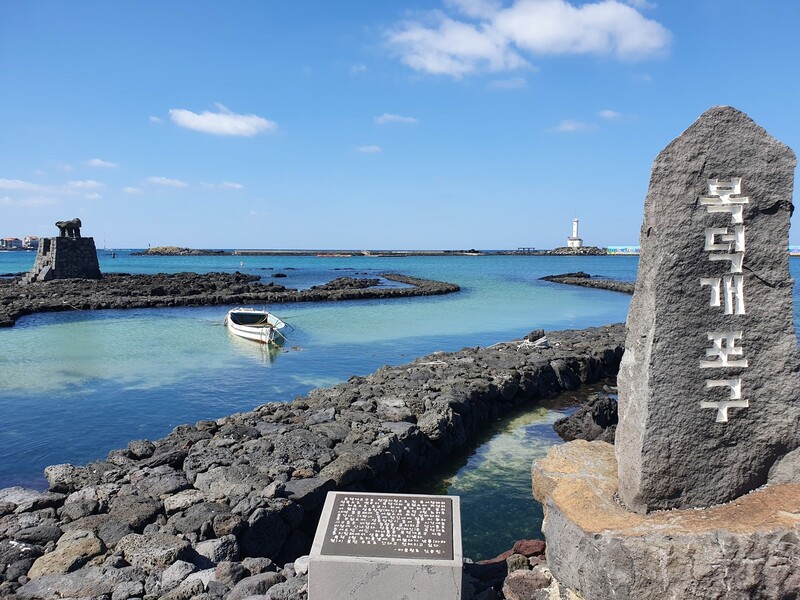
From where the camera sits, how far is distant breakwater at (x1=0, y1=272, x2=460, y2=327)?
2750cm

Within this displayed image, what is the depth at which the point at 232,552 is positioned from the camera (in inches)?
199

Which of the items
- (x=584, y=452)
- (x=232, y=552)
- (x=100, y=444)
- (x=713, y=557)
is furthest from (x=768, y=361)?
(x=100, y=444)

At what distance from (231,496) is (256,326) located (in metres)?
13.4

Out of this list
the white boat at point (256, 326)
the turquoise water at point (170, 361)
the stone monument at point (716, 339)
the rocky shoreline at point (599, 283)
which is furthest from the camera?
the rocky shoreline at point (599, 283)

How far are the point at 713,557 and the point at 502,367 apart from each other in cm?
863

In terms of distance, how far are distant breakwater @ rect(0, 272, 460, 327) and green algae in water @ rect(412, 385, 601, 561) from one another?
20.6 metres

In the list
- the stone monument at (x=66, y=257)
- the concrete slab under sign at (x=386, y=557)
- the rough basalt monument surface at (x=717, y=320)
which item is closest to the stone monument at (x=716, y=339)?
the rough basalt monument surface at (x=717, y=320)

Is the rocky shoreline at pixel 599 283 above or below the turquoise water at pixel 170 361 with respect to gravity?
above

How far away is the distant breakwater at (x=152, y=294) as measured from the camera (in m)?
27.5

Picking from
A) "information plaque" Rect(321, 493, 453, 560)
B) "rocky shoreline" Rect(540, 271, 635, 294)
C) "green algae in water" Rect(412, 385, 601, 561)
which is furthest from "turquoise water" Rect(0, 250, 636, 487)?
"rocky shoreline" Rect(540, 271, 635, 294)

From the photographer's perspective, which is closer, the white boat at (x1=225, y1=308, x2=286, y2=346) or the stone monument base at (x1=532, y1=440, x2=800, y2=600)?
the stone monument base at (x1=532, y1=440, x2=800, y2=600)

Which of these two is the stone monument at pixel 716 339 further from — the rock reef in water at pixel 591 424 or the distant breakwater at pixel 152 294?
the distant breakwater at pixel 152 294

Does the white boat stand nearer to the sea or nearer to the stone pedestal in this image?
the sea

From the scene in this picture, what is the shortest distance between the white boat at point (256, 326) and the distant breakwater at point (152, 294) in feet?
28.6
